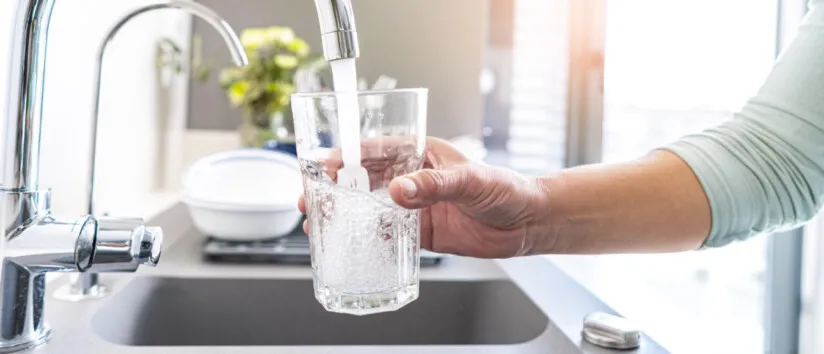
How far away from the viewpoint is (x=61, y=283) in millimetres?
811

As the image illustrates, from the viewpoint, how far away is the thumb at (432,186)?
46 cm

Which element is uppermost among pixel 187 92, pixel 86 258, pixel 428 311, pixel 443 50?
pixel 443 50

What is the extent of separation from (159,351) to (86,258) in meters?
0.11

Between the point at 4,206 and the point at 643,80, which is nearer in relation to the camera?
the point at 4,206

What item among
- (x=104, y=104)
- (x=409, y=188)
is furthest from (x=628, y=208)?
(x=104, y=104)

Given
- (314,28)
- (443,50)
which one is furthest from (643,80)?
(314,28)

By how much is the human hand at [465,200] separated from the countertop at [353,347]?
0.36ft

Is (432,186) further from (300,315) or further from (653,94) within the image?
(653,94)

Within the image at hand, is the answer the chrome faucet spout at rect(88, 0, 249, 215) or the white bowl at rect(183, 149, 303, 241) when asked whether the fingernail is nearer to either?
the chrome faucet spout at rect(88, 0, 249, 215)

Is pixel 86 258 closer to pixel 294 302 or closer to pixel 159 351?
pixel 159 351

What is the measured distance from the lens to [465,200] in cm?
57

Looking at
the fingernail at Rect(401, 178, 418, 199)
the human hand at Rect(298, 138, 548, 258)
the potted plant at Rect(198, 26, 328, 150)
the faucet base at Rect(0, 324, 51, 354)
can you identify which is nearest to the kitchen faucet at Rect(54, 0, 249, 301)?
the faucet base at Rect(0, 324, 51, 354)

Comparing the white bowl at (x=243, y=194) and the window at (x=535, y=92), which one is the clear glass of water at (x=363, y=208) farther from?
the window at (x=535, y=92)

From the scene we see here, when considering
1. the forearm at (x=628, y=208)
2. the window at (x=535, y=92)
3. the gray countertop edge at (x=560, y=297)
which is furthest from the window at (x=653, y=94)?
the forearm at (x=628, y=208)
